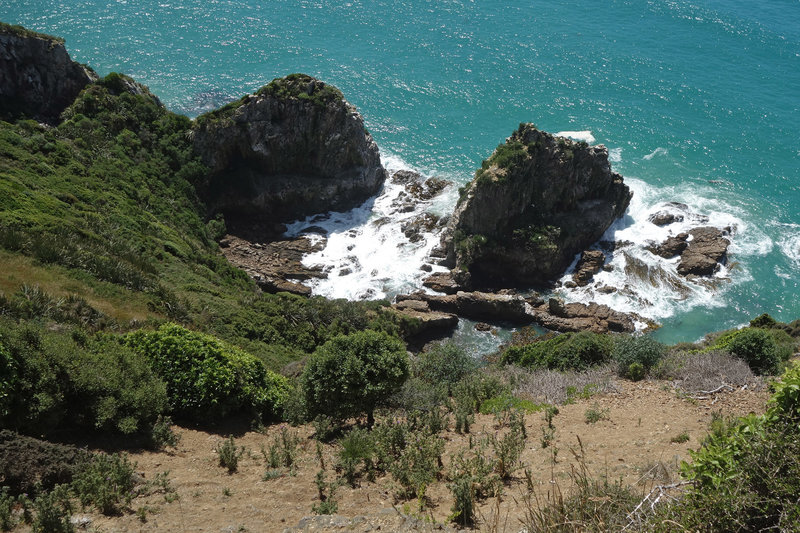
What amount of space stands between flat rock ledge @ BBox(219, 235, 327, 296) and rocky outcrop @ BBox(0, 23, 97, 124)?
1740cm

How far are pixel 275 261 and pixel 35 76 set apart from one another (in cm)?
2387

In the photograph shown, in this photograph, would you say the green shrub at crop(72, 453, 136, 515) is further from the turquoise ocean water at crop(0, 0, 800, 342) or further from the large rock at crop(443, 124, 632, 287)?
the turquoise ocean water at crop(0, 0, 800, 342)

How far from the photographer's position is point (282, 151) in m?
51.7

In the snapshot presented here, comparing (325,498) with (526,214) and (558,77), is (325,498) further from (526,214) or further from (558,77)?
(558,77)

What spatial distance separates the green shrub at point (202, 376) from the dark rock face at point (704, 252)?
42164 mm

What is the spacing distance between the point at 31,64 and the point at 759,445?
2117 inches

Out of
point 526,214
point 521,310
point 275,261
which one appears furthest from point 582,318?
point 275,261

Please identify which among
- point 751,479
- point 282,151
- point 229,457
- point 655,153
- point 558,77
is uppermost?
point 558,77

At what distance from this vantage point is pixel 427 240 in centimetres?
5047

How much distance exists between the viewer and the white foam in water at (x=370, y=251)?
46.1 metres

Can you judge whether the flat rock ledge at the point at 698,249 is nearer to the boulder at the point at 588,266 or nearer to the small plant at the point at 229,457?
the boulder at the point at 588,266

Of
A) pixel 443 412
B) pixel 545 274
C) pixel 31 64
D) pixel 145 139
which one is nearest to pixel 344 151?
pixel 145 139

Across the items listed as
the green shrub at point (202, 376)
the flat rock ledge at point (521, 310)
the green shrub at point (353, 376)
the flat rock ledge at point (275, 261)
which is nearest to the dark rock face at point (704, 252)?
the flat rock ledge at point (521, 310)

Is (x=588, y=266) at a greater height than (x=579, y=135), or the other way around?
(x=579, y=135)
